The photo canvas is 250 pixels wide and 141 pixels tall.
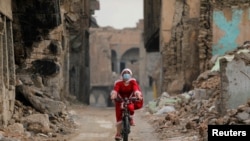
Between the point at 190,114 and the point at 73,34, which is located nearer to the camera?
the point at 190,114

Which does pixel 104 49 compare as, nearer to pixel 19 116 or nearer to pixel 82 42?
pixel 82 42

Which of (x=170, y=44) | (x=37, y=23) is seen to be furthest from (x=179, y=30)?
(x=37, y=23)

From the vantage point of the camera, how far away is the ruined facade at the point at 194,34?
17.6 meters

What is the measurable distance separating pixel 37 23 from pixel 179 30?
7.59m

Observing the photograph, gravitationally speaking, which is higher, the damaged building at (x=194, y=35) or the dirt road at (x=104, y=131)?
the damaged building at (x=194, y=35)

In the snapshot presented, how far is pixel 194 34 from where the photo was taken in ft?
60.6

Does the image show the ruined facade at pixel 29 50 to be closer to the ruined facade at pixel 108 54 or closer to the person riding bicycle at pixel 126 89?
the person riding bicycle at pixel 126 89

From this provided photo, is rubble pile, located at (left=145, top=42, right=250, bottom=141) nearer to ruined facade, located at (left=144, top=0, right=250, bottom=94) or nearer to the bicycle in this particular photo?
the bicycle

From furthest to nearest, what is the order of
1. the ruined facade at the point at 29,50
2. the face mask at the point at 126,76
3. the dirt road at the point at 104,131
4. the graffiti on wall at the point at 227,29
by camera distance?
the graffiti on wall at the point at 227,29 < the dirt road at the point at 104,131 < the ruined facade at the point at 29,50 < the face mask at the point at 126,76

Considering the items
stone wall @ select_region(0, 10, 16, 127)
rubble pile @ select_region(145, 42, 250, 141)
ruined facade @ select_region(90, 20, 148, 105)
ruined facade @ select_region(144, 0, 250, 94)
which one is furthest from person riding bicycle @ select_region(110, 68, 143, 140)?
ruined facade @ select_region(90, 20, 148, 105)

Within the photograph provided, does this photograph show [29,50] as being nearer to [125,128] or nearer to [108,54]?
[125,128]

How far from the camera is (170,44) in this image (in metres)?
18.9

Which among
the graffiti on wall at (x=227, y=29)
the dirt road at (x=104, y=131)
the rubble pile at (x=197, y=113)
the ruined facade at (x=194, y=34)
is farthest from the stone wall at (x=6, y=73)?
the graffiti on wall at (x=227, y=29)

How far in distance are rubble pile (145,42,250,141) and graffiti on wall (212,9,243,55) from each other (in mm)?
2792
